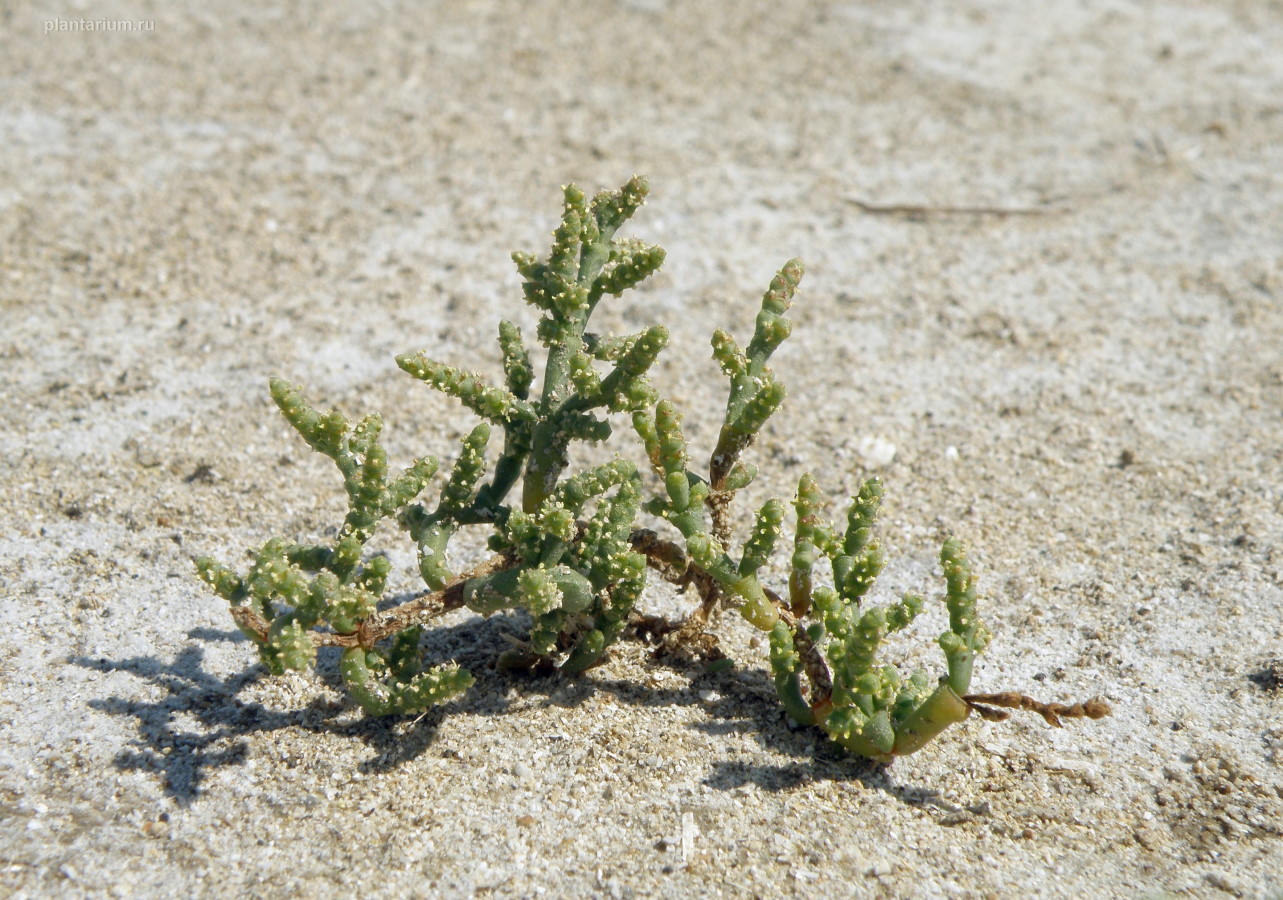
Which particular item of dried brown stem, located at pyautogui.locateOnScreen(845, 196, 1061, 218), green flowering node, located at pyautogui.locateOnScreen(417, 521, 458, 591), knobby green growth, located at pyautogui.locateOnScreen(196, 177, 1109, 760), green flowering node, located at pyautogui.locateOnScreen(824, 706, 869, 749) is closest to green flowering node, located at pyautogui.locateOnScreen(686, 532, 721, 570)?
knobby green growth, located at pyautogui.locateOnScreen(196, 177, 1109, 760)

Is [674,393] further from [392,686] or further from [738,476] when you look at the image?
[392,686]

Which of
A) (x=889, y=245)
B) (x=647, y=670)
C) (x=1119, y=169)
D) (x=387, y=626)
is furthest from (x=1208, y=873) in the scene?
(x=1119, y=169)

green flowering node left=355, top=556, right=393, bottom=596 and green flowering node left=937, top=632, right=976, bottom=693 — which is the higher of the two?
green flowering node left=937, top=632, right=976, bottom=693

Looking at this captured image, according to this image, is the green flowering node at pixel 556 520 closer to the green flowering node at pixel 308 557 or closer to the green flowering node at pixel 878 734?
the green flowering node at pixel 308 557

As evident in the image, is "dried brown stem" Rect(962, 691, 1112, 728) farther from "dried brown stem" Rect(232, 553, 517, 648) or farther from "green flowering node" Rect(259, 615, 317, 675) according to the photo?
"green flowering node" Rect(259, 615, 317, 675)

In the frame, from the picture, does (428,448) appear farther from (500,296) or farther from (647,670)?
(647,670)

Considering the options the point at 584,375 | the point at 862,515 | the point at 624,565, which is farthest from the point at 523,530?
the point at 862,515

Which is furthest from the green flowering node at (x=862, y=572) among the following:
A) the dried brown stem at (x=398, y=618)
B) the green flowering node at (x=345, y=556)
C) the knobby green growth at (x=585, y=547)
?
the green flowering node at (x=345, y=556)
